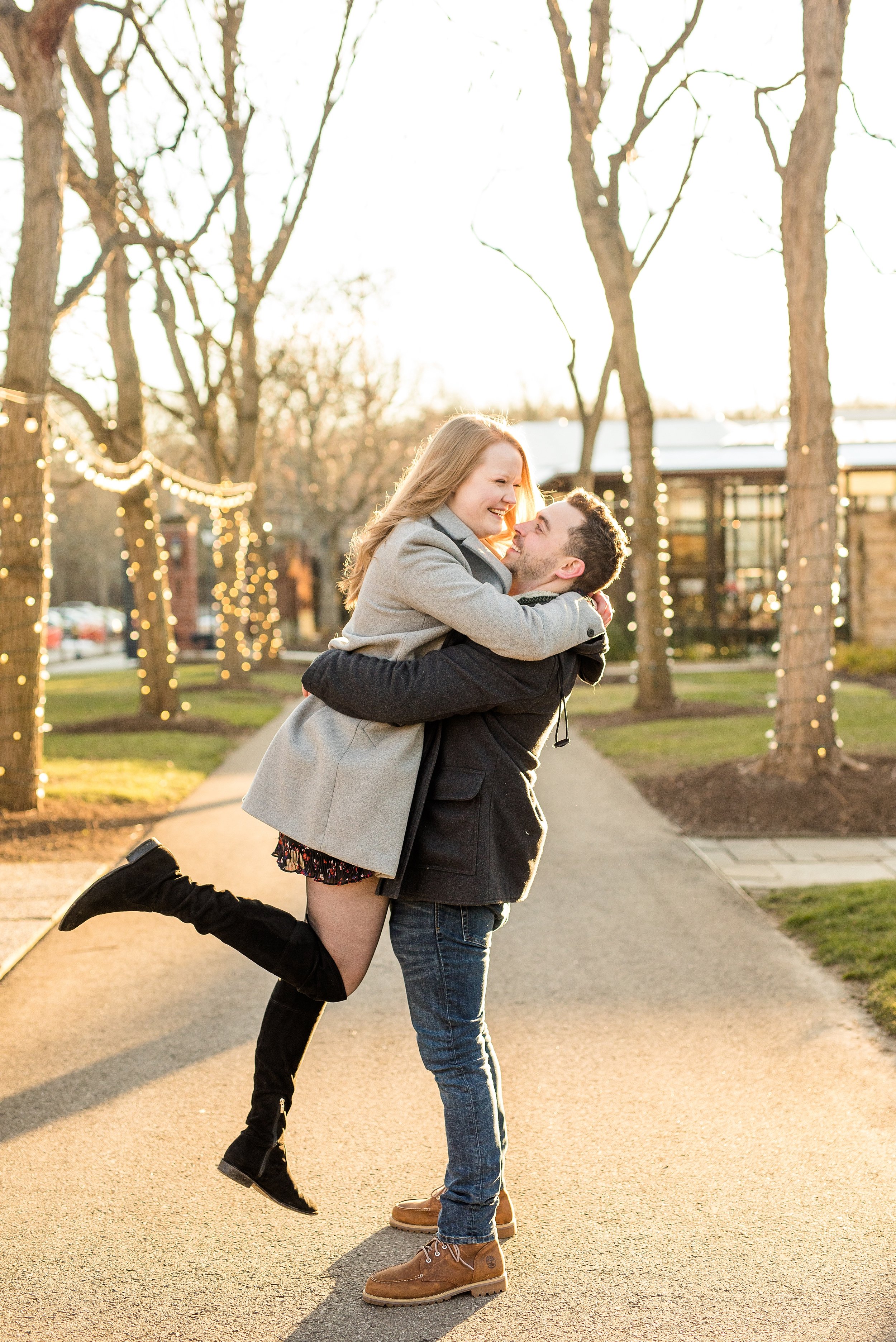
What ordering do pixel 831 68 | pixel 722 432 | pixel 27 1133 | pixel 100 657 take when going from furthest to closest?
pixel 100 657
pixel 722 432
pixel 831 68
pixel 27 1133

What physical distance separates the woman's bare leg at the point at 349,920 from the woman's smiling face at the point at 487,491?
859 millimetres

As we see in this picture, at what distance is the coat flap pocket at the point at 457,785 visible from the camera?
2855 millimetres

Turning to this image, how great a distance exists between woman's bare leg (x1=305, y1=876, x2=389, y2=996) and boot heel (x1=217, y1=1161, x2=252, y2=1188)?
1.58ft

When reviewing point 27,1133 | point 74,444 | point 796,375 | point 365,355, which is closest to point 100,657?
point 365,355

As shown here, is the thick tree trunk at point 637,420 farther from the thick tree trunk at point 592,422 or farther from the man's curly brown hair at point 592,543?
the man's curly brown hair at point 592,543

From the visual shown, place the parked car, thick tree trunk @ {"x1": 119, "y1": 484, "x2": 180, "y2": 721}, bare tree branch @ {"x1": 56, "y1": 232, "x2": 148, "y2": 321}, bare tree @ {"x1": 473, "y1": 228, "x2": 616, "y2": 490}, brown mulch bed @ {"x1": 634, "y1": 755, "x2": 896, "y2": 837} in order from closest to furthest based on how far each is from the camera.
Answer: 1. brown mulch bed @ {"x1": 634, "y1": 755, "x2": 896, "y2": 837}
2. bare tree branch @ {"x1": 56, "y1": 232, "x2": 148, "y2": 321}
3. thick tree trunk @ {"x1": 119, "y1": 484, "x2": 180, "y2": 721}
4. bare tree @ {"x1": 473, "y1": 228, "x2": 616, "y2": 490}
5. the parked car

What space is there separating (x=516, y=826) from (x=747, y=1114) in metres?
1.57

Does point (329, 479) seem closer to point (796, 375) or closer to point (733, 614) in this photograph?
point (733, 614)

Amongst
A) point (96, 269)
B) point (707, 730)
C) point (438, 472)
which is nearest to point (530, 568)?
point (438, 472)

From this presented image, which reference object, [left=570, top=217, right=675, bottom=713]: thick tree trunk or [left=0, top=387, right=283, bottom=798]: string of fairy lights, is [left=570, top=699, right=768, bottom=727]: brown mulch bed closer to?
[left=570, top=217, right=675, bottom=713]: thick tree trunk

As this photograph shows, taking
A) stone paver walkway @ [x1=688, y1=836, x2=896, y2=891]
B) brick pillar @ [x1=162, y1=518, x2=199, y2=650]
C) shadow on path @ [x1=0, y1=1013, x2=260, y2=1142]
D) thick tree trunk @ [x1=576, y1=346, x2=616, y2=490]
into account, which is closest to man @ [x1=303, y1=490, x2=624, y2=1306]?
shadow on path @ [x1=0, y1=1013, x2=260, y2=1142]

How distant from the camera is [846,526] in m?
25.7

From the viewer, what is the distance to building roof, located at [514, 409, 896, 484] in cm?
2750

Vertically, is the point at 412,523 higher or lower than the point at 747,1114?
higher
